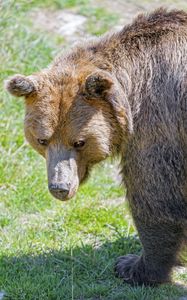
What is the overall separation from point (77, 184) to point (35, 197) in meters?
1.94

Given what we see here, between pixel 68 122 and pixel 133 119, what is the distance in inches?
20.1

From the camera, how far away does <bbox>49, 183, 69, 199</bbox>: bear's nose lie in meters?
6.54

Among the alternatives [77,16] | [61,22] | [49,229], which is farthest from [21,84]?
[77,16]

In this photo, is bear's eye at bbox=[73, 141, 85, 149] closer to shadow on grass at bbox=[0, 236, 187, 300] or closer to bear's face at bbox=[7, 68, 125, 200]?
bear's face at bbox=[7, 68, 125, 200]

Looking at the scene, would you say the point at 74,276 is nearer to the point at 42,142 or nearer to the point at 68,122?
the point at 42,142

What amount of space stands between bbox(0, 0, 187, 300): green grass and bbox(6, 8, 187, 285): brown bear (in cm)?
62

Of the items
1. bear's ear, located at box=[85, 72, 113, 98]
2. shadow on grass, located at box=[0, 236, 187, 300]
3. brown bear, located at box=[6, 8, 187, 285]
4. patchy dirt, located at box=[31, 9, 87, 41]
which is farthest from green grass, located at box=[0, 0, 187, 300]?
patchy dirt, located at box=[31, 9, 87, 41]

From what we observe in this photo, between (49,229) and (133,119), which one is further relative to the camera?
(49,229)

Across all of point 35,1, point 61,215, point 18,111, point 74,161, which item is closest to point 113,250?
point 61,215

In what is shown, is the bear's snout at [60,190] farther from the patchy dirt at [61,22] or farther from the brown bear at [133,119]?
the patchy dirt at [61,22]

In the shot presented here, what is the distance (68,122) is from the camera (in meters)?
6.61

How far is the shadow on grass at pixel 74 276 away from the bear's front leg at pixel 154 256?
0.10 meters

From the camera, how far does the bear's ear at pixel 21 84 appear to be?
6.68 metres

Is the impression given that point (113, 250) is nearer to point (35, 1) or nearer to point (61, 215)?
point (61, 215)
